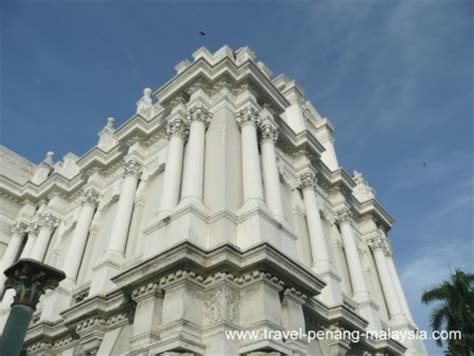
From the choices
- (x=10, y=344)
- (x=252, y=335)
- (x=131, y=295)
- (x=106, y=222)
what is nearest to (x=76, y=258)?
(x=106, y=222)

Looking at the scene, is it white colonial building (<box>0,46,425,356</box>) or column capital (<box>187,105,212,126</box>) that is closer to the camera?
white colonial building (<box>0,46,425,356</box>)

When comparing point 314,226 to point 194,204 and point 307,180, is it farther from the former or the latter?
point 194,204

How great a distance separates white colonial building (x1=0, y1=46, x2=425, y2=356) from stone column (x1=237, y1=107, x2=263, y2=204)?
0.15ft

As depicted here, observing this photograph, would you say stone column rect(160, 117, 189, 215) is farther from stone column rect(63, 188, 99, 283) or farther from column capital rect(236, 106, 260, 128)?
stone column rect(63, 188, 99, 283)

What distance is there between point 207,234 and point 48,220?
12.5 m

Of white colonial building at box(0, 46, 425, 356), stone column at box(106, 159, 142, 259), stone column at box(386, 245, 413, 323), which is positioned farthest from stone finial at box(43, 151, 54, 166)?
stone column at box(386, 245, 413, 323)

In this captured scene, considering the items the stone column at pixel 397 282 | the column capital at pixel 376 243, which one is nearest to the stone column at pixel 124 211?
the column capital at pixel 376 243

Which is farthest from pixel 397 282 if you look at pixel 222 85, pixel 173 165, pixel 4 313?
pixel 4 313

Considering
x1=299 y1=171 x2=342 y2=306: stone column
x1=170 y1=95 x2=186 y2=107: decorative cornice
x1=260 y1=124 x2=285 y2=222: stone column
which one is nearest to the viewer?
x1=260 y1=124 x2=285 y2=222: stone column

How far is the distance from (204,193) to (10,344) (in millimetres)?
6605

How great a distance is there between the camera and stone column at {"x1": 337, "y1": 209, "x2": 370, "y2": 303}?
17.8 m

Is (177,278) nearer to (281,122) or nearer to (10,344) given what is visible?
(10,344)

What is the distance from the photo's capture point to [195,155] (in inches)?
537

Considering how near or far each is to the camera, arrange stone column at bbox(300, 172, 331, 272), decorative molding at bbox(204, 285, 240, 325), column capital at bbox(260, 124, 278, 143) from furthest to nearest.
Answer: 1. stone column at bbox(300, 172, 331, 272)
2. column capital at bbox(260, 124, 278, 143)
3. decorative molding at bbox(204, 285, 240, 325)
